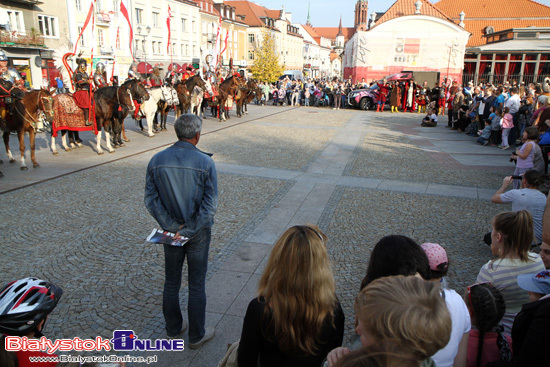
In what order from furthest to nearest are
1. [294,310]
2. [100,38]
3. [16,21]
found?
[100,38], [16,21], [294,310]

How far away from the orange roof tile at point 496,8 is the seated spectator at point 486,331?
6458 centimetres

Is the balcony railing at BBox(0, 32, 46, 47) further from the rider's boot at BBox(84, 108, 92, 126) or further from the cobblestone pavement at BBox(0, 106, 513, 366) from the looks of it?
the rider's boot at BBox(84, 108, 92, 126)

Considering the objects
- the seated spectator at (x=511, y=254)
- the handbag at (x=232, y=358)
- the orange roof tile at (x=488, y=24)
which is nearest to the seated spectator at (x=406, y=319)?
the handbag at (x=232, y=358)

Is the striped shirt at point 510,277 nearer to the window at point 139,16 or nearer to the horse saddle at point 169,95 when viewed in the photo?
the horse saddle at point 169,95

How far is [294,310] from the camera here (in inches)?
78.9

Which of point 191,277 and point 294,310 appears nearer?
point 294,310

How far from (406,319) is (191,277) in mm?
2389

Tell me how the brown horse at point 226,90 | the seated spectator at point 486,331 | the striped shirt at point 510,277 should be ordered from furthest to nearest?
the brown horse at point 226,90
the striped shirt at point 510,277
the seated spectator at point 486,331

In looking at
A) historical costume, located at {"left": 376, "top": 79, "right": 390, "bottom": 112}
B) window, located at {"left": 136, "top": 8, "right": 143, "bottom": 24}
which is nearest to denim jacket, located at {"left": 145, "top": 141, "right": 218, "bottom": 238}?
historical costume, located at {"left": 376, "top": 79, "right": 390, "bottom": 112}

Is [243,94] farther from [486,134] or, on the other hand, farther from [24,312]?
[24,312]

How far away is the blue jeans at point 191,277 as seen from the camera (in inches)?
134

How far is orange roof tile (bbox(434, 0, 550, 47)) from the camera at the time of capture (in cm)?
5491

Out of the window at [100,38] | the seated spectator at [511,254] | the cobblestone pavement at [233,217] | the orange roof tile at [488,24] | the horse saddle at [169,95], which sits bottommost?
the cobblestone pavement at [233,217]

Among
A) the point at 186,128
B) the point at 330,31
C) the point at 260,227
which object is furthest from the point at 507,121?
the point at 330,31
